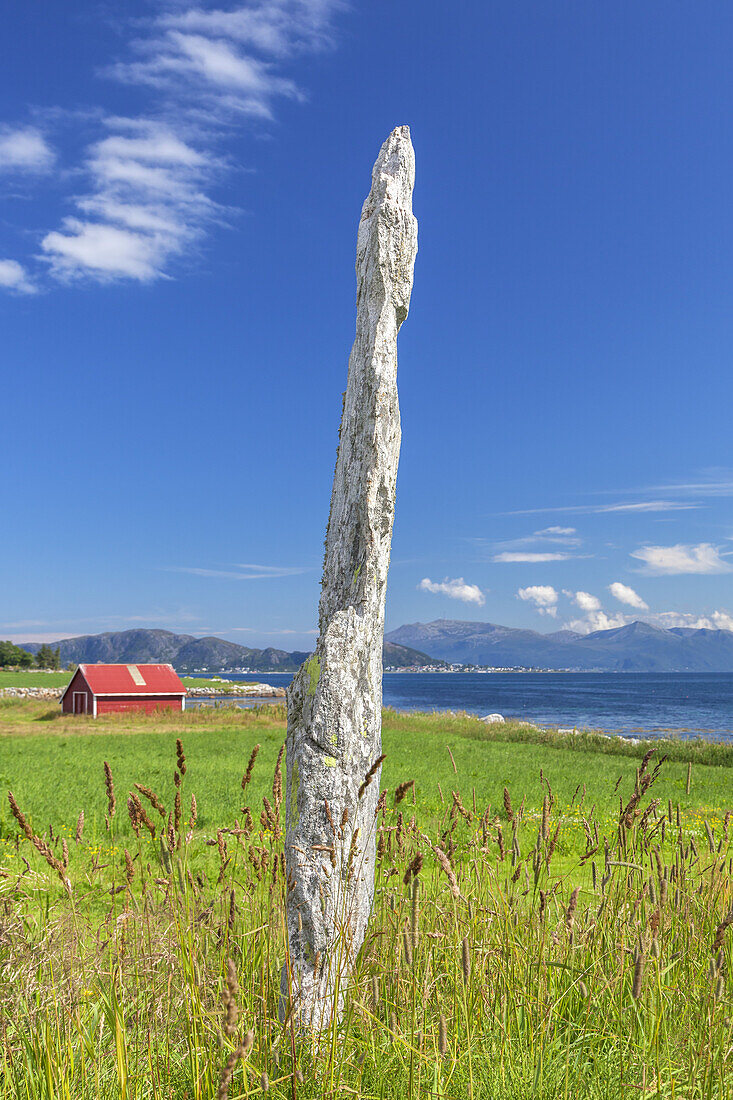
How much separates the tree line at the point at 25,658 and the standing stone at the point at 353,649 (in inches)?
4836

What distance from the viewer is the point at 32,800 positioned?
48.0 ft

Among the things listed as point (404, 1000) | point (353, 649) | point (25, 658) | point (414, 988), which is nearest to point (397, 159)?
point (353, 649)

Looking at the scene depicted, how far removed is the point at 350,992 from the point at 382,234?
13.8 ft

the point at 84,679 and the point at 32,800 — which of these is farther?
the point at 84,679

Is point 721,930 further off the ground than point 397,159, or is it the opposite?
point 397,159

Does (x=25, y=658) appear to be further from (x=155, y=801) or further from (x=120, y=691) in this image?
(x=155, y=801)

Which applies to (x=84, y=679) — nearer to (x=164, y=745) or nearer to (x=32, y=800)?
(x=164, y=745)

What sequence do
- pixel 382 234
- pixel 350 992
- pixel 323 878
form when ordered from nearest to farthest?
pixel 350 992 < pixel 323 878 < pixel 382 234

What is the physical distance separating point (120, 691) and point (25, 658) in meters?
82.1

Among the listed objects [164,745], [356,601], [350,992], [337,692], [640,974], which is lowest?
[164,745]

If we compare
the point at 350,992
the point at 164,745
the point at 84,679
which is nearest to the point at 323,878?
the point at 350,992

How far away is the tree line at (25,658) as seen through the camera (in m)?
112

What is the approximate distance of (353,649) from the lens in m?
3.83

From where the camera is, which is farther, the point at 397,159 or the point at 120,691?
the point at 120,691
